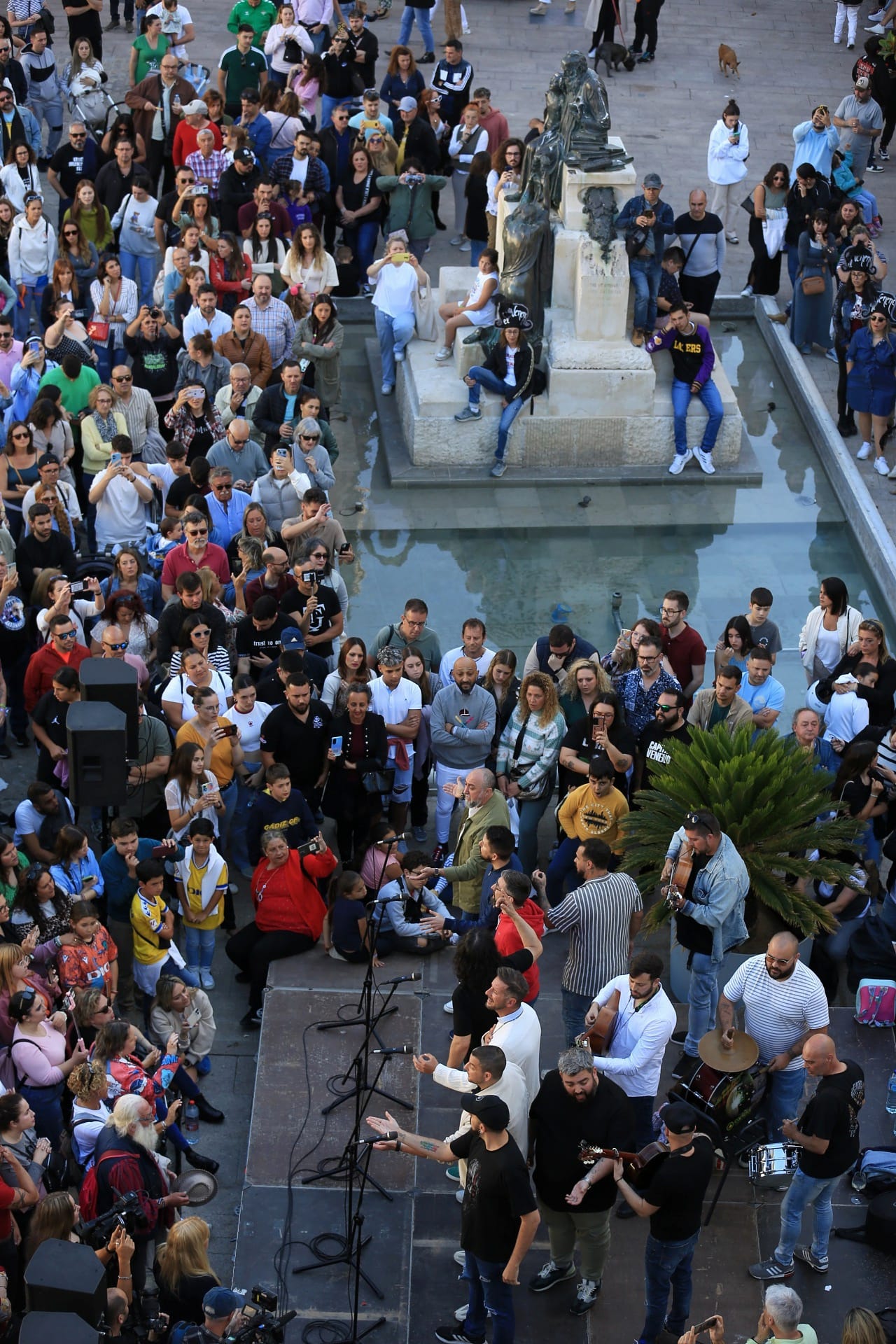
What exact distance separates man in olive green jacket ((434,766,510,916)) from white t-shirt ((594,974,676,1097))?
167cm

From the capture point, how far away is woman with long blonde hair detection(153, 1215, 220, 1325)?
7879mm

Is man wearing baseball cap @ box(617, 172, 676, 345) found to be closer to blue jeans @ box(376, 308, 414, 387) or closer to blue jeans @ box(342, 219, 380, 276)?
blue jeans @ box(376, 308, 414, 387)

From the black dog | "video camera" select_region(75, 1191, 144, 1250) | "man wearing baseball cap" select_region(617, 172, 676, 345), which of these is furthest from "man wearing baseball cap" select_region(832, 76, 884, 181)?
"video camera" select_region(75, 1191, 144, 1250)

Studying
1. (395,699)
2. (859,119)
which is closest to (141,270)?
(395,699)

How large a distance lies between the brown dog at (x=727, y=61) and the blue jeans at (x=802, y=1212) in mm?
16877

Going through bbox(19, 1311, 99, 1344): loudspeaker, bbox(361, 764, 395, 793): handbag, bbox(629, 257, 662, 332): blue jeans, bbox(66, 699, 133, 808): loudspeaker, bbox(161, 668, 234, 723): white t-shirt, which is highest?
bbox(629, 257, 662, 332): blue jeans

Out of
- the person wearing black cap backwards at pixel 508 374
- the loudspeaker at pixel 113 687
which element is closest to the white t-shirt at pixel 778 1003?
the loudspeaker at pixel 113 687

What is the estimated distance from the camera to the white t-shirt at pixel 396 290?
1619cm

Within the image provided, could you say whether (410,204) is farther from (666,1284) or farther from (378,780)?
(666,1284)

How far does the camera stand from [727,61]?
2295cm

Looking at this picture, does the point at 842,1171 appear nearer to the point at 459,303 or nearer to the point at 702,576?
the point at 702,576

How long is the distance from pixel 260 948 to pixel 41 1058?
185 cm

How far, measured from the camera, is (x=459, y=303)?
1636 cm

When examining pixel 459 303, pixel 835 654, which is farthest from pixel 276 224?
pixel 835 654
